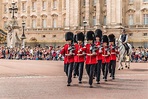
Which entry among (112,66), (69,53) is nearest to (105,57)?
(112,66)

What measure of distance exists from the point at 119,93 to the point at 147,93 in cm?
98

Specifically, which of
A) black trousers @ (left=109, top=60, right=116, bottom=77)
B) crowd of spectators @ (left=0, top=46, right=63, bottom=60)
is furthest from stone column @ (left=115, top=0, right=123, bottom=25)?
black trousers @ (left=109, top=60, right=116, bottom=77)

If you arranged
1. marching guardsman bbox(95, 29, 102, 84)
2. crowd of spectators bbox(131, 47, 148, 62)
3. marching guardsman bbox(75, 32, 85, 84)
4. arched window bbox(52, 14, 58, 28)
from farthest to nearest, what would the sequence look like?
arched window bbox(52, 14, 58, 28) → crowd of spectators bbox(131, 47, 148, 62) → marching guardsman bbox(95, 29, 102, 84) → marching guardsman bbox(75, 32, 85, 84)

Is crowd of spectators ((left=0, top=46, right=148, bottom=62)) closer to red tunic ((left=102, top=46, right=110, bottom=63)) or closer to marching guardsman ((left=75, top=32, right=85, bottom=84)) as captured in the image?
red tunic ((left=102, top=46, right=110, bottom=63))

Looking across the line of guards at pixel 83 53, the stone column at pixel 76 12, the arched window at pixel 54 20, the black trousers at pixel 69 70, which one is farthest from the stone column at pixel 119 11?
the black trousers at pixel 69 70

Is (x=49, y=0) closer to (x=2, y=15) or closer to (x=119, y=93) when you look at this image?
(x=2, y=15)

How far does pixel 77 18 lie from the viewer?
231 feet

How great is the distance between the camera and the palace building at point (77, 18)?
65188 mm

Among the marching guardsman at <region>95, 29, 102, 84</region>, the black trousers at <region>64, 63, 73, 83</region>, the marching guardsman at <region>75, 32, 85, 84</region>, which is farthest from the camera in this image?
the marching guardsman at <region>95, 29, 102, 84</region>

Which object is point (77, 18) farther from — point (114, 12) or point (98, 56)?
point (98, 56)

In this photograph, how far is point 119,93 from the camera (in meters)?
14.6

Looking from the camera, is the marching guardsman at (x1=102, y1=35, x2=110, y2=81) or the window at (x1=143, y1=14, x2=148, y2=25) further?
the window at (x1=143, y1=14, x2=148, y2=25)

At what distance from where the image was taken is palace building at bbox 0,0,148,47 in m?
65.2

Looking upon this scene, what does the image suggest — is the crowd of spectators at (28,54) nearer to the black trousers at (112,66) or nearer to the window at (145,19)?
the window at (145,19)
